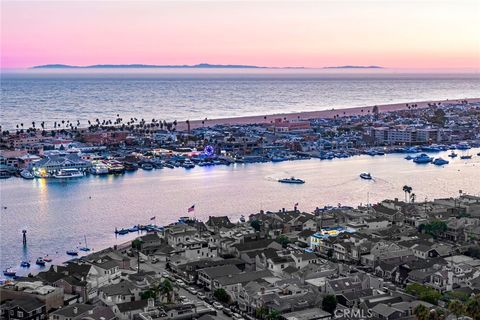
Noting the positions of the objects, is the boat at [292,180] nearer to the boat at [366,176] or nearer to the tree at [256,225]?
the boat at [366,176]

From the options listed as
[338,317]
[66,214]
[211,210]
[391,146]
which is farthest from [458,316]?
[391,146]

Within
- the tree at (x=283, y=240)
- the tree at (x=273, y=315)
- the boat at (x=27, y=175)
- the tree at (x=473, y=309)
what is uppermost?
the tree at (x=473, y=309)

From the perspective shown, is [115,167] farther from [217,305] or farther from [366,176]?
[217,305]

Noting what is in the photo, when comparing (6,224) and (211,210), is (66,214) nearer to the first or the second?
(6,224)

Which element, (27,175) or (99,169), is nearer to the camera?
(27,175)

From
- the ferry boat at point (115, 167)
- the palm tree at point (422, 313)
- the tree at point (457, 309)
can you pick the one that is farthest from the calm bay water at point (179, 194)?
the tree at point (457, 309)

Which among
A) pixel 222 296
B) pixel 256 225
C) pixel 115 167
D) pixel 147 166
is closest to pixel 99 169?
pixel 115 167
